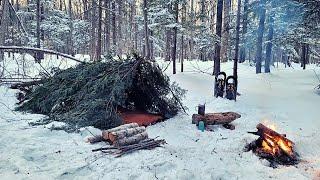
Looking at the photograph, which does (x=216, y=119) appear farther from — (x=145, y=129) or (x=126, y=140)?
(x=126, y=140)

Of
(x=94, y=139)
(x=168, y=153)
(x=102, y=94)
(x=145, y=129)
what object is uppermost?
(x=102, y=94)

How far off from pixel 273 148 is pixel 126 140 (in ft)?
10.4

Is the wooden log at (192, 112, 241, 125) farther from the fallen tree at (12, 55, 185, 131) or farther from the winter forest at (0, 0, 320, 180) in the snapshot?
the fallen tree at (12, 55, 185, 131)

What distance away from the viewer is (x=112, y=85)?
380 inches

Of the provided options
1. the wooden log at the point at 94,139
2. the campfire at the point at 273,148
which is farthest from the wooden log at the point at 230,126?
the wooden log at the point at 94,139

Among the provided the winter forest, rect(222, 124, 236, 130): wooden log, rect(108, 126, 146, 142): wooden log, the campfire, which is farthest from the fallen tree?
the campfire

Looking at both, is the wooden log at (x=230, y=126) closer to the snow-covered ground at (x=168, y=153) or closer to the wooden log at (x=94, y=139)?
the snow-covered ground at (x=168, y=153)

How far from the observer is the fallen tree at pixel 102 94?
8.95 metres

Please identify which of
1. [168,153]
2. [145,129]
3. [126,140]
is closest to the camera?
[168,153]

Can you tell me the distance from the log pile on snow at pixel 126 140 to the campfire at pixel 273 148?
2.11m

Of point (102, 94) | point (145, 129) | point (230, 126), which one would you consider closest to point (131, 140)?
point (145, 129)

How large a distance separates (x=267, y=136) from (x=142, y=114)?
4.04 meters

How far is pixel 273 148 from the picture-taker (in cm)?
717

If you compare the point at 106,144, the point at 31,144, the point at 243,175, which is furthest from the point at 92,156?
the point at 243,175
